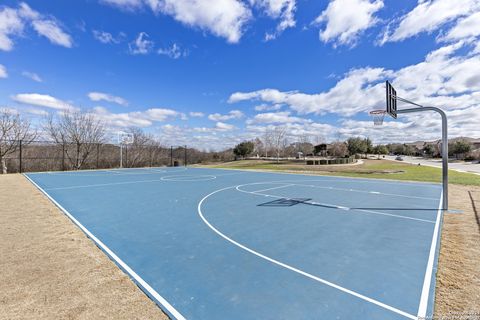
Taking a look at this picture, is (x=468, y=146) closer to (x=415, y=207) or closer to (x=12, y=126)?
(x=415, y=207)

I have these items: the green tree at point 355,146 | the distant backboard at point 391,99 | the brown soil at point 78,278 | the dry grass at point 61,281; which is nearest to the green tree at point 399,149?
the green tree at point 355,146

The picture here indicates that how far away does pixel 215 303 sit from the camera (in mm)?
2885

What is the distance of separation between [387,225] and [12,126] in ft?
100

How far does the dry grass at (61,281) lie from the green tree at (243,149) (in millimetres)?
45762

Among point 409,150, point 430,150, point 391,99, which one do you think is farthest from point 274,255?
point 409,150

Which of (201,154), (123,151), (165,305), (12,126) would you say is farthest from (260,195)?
(201,154)

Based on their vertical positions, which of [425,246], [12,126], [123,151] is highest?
[12,126]

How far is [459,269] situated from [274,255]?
289cm

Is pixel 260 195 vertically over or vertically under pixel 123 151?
under

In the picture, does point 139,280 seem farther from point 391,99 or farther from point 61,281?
point 391,99

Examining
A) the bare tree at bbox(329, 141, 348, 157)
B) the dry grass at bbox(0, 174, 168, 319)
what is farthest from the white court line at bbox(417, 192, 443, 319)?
the bare tree at bbox(329, 141, 348, 157)

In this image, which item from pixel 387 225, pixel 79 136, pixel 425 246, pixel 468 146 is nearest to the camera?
pixel 425 246

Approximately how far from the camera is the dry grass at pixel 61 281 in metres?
2.67

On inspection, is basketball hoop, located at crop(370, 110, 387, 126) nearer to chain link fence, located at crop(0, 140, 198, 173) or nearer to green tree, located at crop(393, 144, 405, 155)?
chain link fence, located at crop(0, 140, 198, 173)
